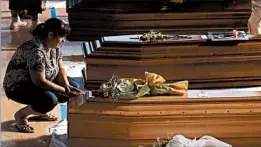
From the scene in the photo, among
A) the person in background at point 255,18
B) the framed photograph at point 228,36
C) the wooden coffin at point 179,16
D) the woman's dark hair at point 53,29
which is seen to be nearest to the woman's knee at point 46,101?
the woman's dark hair at point 53,29

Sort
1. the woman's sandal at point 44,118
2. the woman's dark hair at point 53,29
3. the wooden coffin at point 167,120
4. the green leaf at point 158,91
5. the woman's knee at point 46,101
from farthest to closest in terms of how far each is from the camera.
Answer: the woman's sandal at point 44,118
the woman's knee at point 46,101
the woman's dark hair at point 53,29
the green leaf at point 158,91
the wooden coffin at point 167,120

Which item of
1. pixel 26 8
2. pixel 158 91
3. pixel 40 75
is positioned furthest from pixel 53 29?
pixel 26 8

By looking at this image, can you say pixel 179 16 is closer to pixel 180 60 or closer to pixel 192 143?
pixel 180 60

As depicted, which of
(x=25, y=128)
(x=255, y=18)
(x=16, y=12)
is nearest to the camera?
(x=25, y=128)

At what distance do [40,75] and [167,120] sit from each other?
90cm

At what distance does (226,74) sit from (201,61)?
0.79 ft

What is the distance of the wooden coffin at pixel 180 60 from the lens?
4895mm

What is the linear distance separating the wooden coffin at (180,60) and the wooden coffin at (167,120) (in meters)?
1.28

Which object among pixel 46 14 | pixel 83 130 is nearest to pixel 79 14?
pixel 46 14

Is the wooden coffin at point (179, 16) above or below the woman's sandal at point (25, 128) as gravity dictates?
Answer: above

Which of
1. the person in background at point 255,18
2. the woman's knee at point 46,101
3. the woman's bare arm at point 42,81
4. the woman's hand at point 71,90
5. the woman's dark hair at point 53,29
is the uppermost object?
the woman's dark hair at point 53,29

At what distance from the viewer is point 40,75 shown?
4031mm

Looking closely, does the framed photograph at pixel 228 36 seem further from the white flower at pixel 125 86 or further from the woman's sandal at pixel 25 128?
the woman's sandal at pixel 25 128

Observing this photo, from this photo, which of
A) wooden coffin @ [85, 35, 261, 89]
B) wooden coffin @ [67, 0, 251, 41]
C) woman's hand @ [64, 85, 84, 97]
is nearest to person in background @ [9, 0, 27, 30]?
wooden coffin @ [67, 0, 251, 41]
